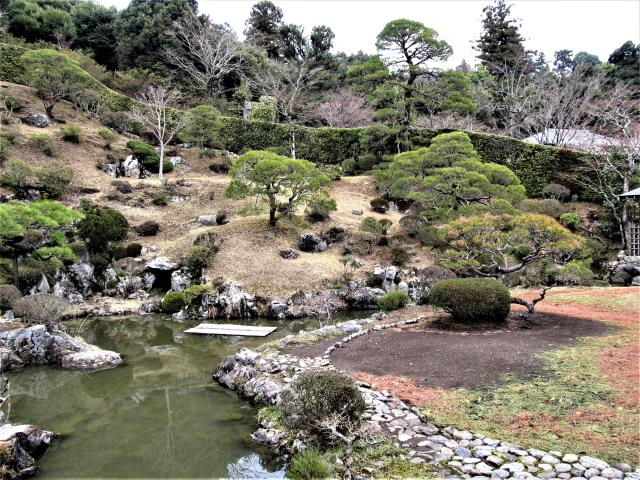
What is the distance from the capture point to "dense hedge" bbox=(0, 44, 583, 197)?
26.9 metres

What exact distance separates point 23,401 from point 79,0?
48.9m

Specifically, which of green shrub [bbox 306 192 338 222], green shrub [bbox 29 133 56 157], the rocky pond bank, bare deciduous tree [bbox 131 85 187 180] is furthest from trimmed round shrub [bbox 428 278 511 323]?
green shrub [bbox 29 133 56 157]

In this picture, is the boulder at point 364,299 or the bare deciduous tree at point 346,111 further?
the bare deciduous tree at point 346,111

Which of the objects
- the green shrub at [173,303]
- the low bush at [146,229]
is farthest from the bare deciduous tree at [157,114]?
the green shrub at [173,303]

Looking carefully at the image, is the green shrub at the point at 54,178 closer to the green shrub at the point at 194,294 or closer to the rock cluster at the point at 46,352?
the green shrub at the point at 194,294

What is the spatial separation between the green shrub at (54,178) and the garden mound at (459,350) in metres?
19.1

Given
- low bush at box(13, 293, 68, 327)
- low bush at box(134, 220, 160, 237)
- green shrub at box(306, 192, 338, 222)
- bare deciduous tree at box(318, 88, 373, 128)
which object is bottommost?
low bush at box(13, 293, 68, 327)

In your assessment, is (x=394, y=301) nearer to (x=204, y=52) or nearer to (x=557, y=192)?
(x=557, y=192)

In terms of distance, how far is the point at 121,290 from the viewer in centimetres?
1714

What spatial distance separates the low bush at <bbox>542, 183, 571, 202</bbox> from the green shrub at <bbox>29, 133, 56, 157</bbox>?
28.6 meters

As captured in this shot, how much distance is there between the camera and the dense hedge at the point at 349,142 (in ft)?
88.3

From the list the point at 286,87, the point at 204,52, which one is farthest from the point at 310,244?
the point at 204,52

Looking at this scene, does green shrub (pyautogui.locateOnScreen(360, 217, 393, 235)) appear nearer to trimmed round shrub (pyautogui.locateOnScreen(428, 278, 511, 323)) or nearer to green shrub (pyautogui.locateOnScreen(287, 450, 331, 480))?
trimmed round shrub (pyautogui.locateOnScreen(428, 278, 511, 323))

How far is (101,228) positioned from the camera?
17.8m
